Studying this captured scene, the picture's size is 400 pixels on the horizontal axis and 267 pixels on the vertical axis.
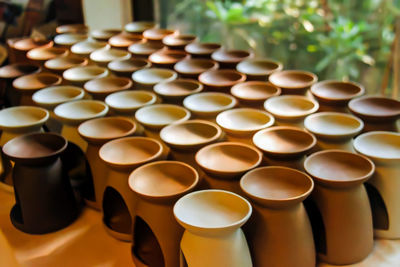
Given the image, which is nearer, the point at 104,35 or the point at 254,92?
the point at 254,92

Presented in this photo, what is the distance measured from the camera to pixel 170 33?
A: 1.44m

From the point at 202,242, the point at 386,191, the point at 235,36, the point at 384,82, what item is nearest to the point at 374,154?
the point at 386,191

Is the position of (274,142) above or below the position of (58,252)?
above

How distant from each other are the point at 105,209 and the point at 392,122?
56cm

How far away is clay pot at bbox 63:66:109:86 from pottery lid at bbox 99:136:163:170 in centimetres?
36

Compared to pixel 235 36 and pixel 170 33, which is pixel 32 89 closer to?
pixel 170 33

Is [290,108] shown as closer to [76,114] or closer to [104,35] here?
[76,114]

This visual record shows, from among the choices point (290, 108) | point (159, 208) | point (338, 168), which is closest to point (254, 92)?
point (290, 108)

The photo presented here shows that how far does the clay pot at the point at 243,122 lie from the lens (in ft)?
2.83

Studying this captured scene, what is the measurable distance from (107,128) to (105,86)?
0.22 meters

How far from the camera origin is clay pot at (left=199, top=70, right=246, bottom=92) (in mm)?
1071

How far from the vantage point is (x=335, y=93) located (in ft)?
3.30

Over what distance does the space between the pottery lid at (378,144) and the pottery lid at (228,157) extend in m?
0.18

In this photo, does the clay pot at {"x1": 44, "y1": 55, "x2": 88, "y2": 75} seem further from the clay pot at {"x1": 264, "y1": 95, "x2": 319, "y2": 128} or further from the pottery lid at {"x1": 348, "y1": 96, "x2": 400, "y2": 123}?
the pottery lid at {"x1": 348, "y1": 96, "x2": 400, "y2": 123}
